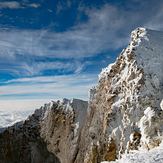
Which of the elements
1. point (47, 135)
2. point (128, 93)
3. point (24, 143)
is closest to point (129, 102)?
point (128, 93)

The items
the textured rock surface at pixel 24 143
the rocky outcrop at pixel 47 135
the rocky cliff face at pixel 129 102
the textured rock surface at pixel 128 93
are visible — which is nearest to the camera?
the rocky cliff face at pixel 129 102

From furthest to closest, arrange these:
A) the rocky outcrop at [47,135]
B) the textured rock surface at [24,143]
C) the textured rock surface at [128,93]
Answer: the textured rock surface at [24,143] → the rocky outcrop at [47,135] → the textured rock surface at [128,93]

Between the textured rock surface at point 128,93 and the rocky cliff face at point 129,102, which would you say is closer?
the rocky cliff face at point 129,102

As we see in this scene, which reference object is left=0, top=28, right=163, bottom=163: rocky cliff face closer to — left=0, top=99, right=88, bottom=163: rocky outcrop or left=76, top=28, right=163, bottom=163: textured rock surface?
left=76, top=28, right=163, bottom=163: textured rock surface

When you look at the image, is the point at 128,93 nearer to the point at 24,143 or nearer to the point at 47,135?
the point at 47,135

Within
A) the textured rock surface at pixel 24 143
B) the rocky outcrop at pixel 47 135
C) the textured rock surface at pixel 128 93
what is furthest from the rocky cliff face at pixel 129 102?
the textured rock surface at pixel 24 143

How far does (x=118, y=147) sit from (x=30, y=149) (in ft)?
218

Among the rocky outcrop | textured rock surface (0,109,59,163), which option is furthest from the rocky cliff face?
textured rock surface (0,109,59,163)

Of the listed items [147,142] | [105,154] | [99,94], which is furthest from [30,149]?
[147,142]

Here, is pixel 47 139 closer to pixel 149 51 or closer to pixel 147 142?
pixel 149 51

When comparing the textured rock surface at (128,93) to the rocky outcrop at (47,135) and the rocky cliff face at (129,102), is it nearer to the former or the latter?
the rocky cliff face at (129,102)

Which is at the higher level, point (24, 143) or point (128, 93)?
point (128, 93)

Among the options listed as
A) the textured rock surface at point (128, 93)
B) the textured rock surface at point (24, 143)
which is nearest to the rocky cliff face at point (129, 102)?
the textured rock surface at point (128, 93)

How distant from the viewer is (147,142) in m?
42.4
